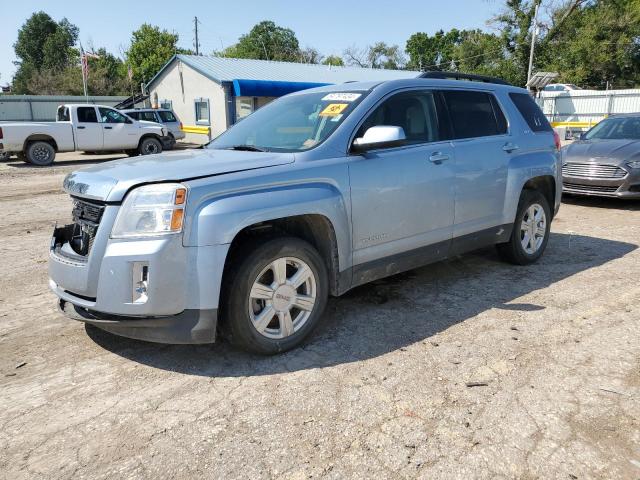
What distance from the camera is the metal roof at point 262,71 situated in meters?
25.6

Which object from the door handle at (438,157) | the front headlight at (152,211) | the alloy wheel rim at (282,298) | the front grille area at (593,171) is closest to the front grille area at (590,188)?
the front grille area at (593,171)

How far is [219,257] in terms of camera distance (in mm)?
3084

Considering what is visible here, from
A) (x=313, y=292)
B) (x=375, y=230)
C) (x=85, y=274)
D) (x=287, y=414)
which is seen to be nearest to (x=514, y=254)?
(x=375, y=230)

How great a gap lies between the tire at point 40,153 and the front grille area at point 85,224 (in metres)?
14.9

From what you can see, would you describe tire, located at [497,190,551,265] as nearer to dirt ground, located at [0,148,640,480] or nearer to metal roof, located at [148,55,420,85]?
dirt ground, located at [0,148,640,480]

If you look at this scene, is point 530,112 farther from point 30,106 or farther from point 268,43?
point 268,43

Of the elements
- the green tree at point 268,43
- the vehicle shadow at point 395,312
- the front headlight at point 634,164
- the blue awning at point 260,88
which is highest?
the green tree at point 268,43

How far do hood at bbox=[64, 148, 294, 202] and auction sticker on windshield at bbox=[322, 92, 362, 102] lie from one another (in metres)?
0.84

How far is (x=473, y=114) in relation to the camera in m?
4.88

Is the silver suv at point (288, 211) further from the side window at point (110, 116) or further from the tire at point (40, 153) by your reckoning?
the side window at point (110, 116)

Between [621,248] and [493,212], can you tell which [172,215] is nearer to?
[493,212]

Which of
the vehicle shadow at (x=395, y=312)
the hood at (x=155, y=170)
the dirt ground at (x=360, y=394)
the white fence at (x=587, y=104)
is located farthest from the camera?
the white fence at (x=587, y=104)

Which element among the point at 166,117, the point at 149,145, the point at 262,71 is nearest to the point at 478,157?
the point at 149,145

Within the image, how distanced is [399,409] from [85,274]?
80.0 inches
